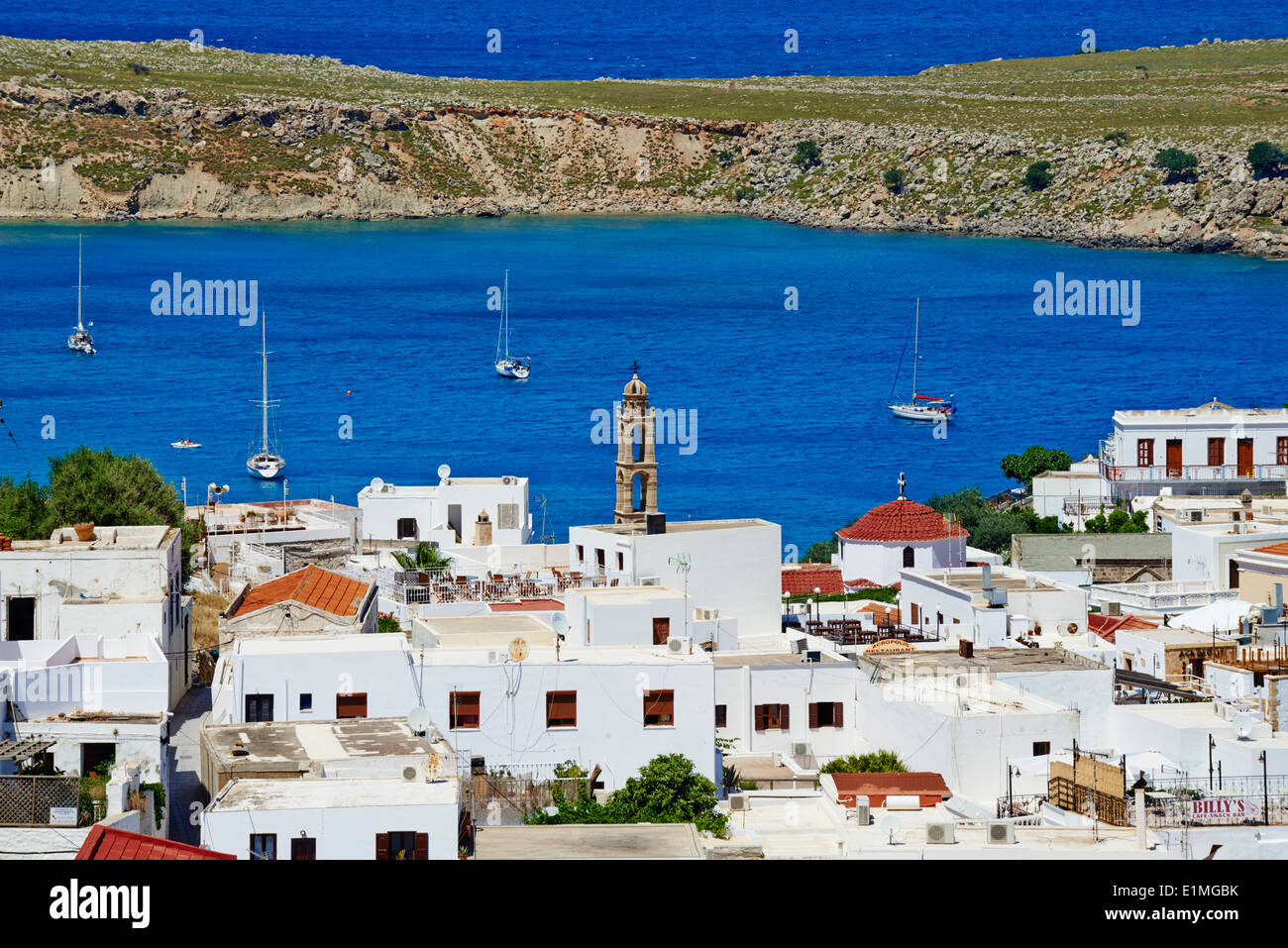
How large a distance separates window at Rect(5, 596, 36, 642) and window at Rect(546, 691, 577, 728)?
7774 millimetres

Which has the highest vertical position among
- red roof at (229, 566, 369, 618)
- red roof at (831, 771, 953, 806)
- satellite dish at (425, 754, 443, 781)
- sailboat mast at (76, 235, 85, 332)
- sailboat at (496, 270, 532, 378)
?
sailboat mast at (76, 235, 85, 332)

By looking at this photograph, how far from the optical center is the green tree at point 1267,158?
170 meters

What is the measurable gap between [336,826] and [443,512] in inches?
1217

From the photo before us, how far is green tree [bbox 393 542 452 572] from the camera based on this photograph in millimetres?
34812

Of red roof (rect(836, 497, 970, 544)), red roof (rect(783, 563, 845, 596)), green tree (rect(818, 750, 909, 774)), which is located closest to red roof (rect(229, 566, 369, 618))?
green tree (rect(818, 750, 909, 774))

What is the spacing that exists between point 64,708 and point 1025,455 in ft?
170

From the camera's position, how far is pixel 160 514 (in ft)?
117

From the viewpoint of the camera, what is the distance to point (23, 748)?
17297mm

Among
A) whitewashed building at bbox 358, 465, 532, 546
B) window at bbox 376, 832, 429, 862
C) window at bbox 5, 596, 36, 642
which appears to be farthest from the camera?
whitewashed building at bbox 358, 465, 532, 546

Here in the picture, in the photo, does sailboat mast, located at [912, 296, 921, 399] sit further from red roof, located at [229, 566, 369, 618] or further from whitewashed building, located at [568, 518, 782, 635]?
red roof, located at [229, 566, 369, 618]

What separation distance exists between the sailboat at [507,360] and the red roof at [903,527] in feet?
257

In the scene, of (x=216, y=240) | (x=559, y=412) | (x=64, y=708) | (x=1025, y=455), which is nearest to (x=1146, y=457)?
(x=1025, y=455)

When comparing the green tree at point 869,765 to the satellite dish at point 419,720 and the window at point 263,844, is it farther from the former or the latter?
the window at point 263,844

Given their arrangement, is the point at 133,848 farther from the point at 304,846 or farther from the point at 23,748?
the point at 23,748
